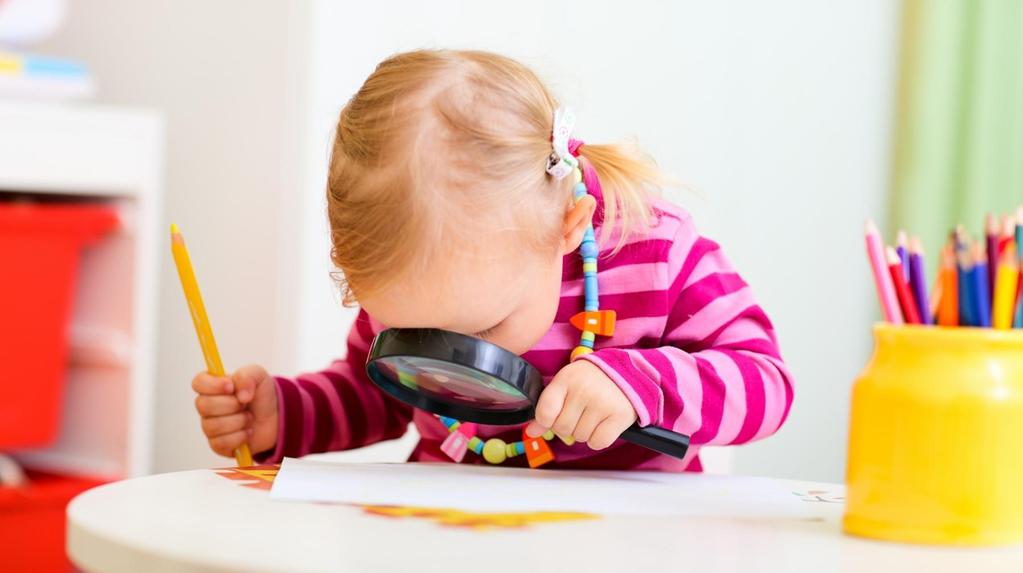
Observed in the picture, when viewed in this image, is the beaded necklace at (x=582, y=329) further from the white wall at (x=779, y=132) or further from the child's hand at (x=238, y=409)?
the white wall at (x=779, y=132)

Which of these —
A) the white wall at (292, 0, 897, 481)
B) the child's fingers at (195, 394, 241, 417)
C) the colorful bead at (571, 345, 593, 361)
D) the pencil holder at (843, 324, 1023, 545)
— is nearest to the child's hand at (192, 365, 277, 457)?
the child's fingers at (195, 394, 241, 417)

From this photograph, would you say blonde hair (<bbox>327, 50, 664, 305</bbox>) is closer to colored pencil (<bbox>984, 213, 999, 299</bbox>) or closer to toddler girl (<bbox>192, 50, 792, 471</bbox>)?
toddler girl (<bbox>192, 50, 792, 471</bbox>)

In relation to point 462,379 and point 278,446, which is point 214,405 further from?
point 462,379

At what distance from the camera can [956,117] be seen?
6.45 ft

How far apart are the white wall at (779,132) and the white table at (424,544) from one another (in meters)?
1.39

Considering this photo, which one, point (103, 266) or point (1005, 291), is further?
point (103, 266)

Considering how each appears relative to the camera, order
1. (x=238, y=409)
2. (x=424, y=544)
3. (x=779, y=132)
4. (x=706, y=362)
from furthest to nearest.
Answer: (x=779, y=132) < (x=238, y=409) < (x=706, y=362) < (x=424, y=544)

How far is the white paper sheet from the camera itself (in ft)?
2.10

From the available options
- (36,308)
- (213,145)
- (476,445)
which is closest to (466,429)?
(476,445)

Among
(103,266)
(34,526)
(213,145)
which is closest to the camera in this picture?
(34,526)

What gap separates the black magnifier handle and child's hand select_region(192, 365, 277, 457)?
1.03 ft

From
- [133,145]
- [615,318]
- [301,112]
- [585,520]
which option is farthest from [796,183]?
[585,520]

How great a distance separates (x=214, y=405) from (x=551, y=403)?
0.29 m

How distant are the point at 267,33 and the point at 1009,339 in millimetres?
1440
